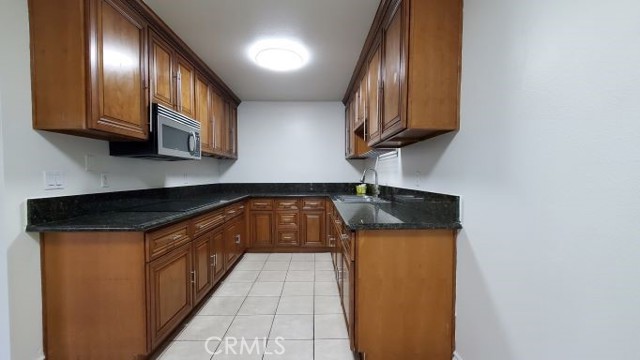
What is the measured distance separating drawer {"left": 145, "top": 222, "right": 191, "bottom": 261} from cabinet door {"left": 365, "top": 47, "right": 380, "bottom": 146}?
1.68 meters

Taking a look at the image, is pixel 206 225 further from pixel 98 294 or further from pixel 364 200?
pixel 364 200

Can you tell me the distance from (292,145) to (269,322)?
2.82m

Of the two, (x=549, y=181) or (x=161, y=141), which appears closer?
(x=549, y=181)

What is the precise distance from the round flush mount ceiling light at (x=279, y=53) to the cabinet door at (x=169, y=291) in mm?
1826

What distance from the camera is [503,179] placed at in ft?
3.85

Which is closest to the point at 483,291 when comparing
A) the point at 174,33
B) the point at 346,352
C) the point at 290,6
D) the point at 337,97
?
the point at 346,352

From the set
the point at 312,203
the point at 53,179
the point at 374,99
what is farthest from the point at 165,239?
the point at 312,203

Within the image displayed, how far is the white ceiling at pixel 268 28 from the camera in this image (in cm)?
184

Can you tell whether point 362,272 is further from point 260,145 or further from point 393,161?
point 260,145

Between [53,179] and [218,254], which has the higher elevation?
[53,179]

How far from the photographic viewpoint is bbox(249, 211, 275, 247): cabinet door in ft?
12.3

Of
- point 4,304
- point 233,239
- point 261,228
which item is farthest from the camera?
point 261,228

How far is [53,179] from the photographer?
5.15 ft

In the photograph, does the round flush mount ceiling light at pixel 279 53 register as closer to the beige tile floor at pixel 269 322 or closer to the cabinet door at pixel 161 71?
the cabinet door at pixel 161 71
